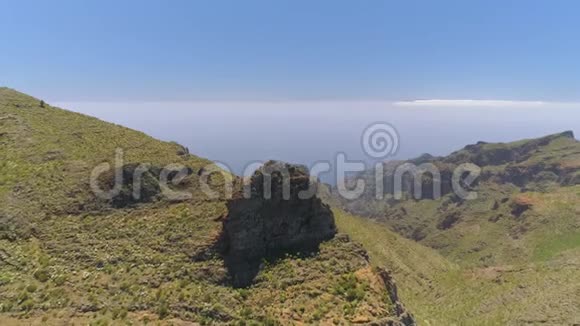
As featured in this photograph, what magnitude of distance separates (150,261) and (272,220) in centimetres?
985

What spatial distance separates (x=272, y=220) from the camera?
116ft

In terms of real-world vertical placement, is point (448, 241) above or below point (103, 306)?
below

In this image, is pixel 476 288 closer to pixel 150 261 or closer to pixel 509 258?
pixel 150 261

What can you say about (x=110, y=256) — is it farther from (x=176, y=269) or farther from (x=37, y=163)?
(x=37, y=163)

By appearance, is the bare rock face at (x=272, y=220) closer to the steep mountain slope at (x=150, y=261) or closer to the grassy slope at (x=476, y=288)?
the steep mountain slope at (x=150, y=261)

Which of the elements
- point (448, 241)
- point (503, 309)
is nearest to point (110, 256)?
point (503, 309)

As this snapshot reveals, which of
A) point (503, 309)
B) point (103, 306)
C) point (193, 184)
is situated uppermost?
point (193, 184)

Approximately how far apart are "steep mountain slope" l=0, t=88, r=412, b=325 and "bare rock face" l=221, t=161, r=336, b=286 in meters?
0.22

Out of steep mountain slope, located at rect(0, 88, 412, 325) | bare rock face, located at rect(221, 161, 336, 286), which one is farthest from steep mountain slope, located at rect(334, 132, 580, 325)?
steep mountain slope, located at rect(0, 88, 412, 325)

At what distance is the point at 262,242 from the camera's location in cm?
3488

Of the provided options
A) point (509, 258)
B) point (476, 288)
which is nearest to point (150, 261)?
point (476, 288)

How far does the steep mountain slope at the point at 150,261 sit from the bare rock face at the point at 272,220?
22cm

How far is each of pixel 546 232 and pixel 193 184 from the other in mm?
105719

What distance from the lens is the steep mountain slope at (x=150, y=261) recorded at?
29922 mm
